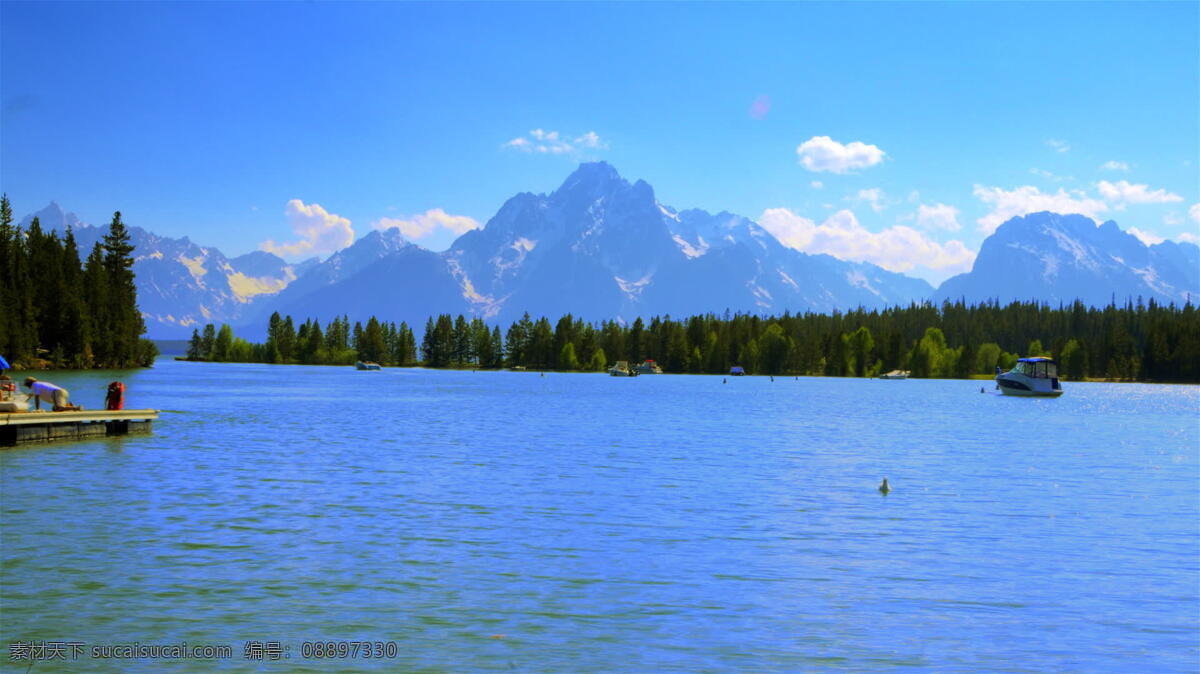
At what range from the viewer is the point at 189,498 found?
33.9 meters

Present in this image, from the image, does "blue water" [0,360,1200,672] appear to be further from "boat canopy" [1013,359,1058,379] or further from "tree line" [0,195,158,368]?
"tree line" [0,195,158,368]

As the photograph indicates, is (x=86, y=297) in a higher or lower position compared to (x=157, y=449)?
higher

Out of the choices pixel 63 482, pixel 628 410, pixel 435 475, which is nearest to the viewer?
pixel 63 482

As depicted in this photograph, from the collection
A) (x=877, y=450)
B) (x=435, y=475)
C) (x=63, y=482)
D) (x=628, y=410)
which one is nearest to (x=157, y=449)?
(x=63, y=482)

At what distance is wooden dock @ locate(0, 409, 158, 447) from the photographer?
5069 cm

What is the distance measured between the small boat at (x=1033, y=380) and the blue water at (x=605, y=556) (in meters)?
106

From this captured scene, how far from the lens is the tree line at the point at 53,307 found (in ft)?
508

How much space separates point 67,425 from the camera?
54.8 meters

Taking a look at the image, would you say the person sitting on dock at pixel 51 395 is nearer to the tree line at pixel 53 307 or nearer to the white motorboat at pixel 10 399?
the white motorboat at pixel 10 399

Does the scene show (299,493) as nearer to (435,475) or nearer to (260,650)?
(435,475)

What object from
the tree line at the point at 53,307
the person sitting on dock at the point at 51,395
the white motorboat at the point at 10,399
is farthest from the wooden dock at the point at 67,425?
the tree line at the point at 53,307

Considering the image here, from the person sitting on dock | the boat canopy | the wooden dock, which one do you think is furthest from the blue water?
the boat canopy

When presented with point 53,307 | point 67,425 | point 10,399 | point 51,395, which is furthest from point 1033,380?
point 53,307

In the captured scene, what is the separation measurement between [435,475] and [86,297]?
170598mm
